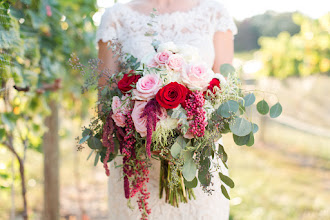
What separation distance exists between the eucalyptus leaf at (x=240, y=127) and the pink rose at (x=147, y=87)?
0.33 metres

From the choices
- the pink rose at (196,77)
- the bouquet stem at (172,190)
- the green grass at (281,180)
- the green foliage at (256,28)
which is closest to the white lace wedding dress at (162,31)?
the bouquet stem at (172,190)

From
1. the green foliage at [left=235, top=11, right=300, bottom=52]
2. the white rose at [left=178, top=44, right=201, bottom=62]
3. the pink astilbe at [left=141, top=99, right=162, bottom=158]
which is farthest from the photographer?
the green foliage at [left=235, top=11, right=300, bottom=52]

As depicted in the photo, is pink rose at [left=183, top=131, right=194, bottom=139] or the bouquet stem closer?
pink rose at [left=183, top=131, right=194, bottom=139]

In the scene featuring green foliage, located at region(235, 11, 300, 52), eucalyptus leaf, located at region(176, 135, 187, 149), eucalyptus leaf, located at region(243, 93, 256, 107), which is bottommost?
eucalyptus leaf, located at region(176, 135, 187, 149)

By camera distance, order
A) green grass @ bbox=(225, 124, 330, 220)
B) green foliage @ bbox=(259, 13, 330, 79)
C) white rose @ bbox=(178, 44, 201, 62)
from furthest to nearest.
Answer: green foliage @ bbox=(259, 13, 330, 79) < green grass @ bbox=(225, 124, 330, 220) < white rose @ bbox=(178, 44, 201, 62)

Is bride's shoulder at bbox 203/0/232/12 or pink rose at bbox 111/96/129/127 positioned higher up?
bride's shoulder at bbox 203/0/232/12

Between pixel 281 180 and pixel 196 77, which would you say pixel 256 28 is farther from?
pixel 196 77

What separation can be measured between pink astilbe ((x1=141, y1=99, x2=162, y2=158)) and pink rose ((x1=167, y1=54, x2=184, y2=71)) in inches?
6.4

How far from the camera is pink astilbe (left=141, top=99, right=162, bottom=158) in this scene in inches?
46.1

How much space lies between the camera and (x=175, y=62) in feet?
4.25

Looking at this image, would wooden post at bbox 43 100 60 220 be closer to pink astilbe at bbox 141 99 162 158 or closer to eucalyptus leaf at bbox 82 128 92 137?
eucalyptus leaf at bbox 82 128 92 137

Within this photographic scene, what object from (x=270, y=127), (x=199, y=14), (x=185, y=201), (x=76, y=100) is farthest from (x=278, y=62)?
(x=185, y=201)

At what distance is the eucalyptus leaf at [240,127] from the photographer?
127 cm

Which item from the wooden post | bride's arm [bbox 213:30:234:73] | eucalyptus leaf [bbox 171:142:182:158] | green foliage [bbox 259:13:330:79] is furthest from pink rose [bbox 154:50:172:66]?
green foliage [bbox 259:13:330:79]
